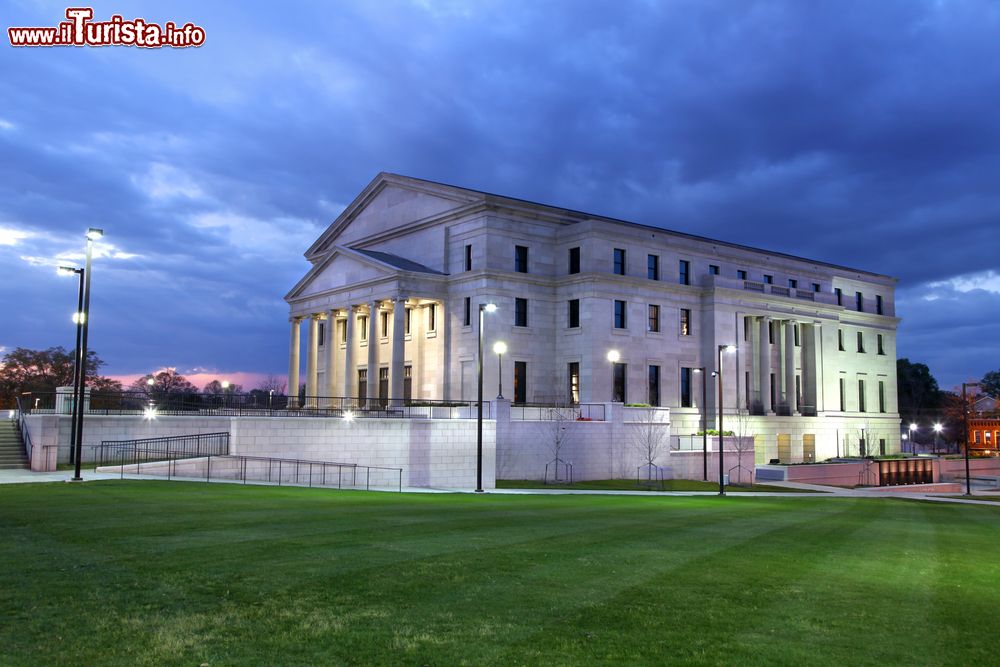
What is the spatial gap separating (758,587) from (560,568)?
9.64 ft

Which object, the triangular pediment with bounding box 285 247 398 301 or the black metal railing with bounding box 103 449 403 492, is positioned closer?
the black metal railing with bounding box 103 449 403 492

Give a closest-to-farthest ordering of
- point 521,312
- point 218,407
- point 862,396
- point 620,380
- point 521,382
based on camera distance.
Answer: point 218,407 → point 521,382 → point 521,312 → point 620,380 → point 862,396

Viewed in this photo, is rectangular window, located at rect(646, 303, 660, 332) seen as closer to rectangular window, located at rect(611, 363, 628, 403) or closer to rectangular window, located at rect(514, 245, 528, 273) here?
rectangular window, located at rect(611, 363, 628, 403)

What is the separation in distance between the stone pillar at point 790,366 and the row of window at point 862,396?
10.2 m

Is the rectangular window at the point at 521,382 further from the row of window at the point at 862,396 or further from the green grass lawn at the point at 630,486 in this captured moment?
the row of window at the point at 862,396

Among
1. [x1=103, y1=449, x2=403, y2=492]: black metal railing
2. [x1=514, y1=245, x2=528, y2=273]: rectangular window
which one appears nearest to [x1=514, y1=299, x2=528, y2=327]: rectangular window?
[x1=514, y1=245, x2=528, y2=273]: rectangular window

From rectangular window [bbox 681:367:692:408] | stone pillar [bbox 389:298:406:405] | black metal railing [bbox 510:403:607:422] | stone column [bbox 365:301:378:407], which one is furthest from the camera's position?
rectangular window [bbox 681:367:692:408]

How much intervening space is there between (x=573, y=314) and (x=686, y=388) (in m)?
12.3

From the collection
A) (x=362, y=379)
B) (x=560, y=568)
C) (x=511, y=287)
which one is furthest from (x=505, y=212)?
(x=560, y=568)

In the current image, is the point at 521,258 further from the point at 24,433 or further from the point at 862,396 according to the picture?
the point at 862,396

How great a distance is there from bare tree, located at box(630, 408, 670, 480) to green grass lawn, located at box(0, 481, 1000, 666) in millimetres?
32332

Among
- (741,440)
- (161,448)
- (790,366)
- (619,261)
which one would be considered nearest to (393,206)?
(619,261)

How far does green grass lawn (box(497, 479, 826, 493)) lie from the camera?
43.9 m

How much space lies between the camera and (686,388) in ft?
220
